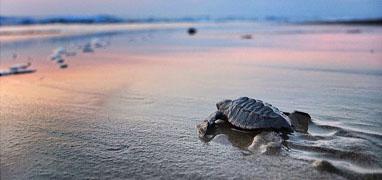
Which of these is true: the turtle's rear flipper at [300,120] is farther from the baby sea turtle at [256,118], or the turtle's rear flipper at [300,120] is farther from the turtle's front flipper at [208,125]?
the turtle's front flipper at [208,125]

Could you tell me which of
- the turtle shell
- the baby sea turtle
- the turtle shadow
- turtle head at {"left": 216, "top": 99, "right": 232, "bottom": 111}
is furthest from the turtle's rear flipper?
turtle head at {"left": 216, "top": 99, "right": 232, "bottom": 111}

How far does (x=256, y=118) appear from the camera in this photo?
3863 mm

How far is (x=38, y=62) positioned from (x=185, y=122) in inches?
273

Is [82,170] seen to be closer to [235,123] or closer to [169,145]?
[169,145]

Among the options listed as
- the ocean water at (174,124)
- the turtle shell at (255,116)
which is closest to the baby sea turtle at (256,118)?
the turtle shell at (255,116)

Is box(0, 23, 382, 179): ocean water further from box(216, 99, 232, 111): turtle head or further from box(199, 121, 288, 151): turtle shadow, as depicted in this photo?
box(216, 99, 232, 111): turtle head

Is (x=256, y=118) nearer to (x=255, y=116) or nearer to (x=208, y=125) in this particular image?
(x=255, y=116)

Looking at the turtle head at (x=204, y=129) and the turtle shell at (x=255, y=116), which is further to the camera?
the turtle head at (x=204, y=129)

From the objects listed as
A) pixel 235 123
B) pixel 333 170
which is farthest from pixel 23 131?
pixel 333 170

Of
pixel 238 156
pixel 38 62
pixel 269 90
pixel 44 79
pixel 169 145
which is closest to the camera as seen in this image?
pixel 238 156

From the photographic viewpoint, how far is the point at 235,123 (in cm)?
407

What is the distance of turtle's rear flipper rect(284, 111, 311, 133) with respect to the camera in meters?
4.01

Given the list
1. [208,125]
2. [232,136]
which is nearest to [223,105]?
[208,125]

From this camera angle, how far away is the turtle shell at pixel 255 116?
3781 millimetres
